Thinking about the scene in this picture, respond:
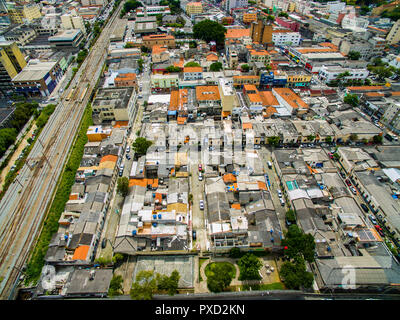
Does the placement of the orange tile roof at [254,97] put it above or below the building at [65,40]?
below

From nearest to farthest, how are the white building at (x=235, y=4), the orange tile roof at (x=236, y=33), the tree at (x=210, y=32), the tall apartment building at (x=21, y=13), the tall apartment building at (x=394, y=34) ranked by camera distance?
the tall apartment building at (x=394, y=34)
the tree at (x=210, y=32)
the orange tile roof at (x=236, y=33)
the tall apartment building at (x=21, y=13)
the white building at (x=235, y=4)

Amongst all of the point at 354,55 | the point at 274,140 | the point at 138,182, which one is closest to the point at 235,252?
the point at 138,182

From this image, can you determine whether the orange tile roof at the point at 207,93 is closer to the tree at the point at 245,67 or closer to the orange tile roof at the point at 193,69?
the orange tile roof at the point at 193,69

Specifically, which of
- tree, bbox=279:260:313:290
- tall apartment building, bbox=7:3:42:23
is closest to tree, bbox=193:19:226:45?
tall apartment building, bbox=7:3:42:23

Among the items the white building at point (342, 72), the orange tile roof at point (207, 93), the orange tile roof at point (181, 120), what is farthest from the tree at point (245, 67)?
the orange tile roof at point (181, 120)

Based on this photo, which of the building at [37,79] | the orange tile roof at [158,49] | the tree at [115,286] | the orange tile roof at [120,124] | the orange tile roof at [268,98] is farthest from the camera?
the orange tile roof at [158,49]
